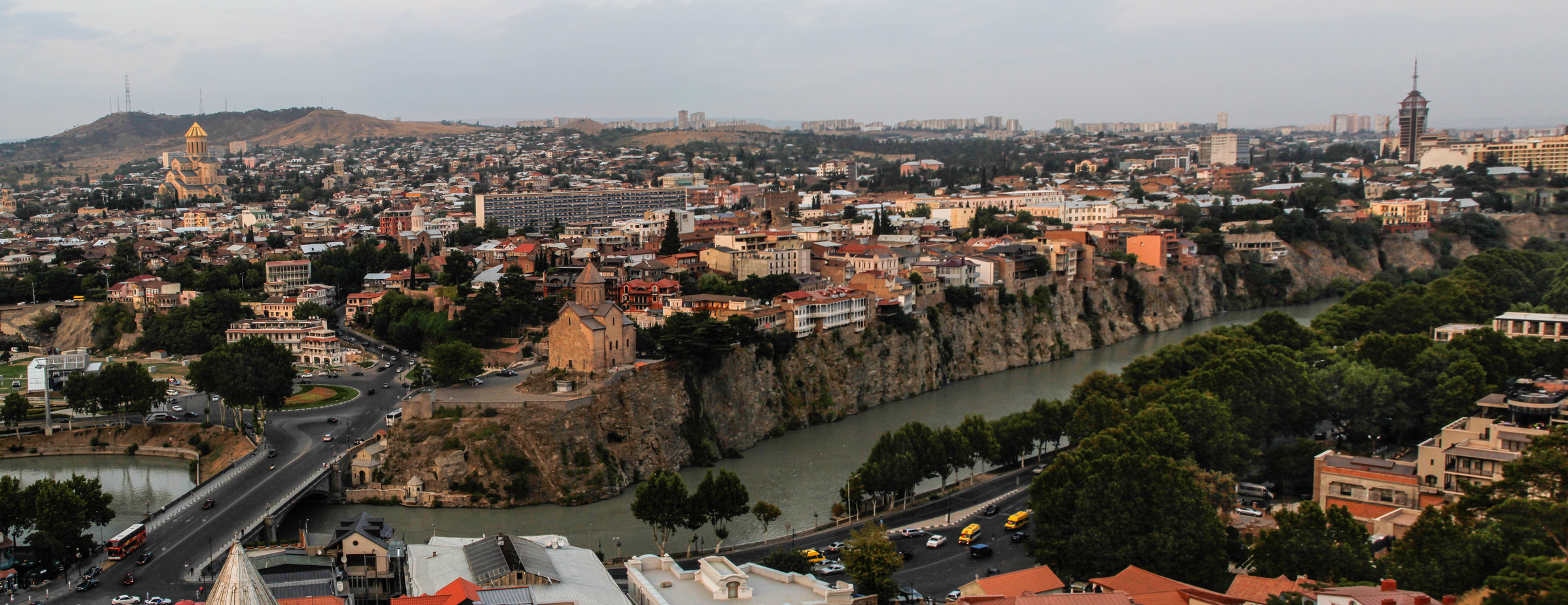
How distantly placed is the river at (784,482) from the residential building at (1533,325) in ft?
25.1

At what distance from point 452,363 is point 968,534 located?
401 inches

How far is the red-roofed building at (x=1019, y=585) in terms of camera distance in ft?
37.5

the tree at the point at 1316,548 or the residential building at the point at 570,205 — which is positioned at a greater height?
the residential building at the point at 570,205

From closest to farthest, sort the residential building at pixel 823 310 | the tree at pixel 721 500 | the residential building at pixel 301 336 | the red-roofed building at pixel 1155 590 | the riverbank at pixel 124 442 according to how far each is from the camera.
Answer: the red-roofed building at pixel 1155 590 → the tree at pixel 721 500 → the riverbank at pixel 124 442 → the residential building at pixel 823 310 → the residential building at pixel 301 336

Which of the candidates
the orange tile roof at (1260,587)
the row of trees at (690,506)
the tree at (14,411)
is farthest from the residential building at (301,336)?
the orange tile roof at (1260,587)

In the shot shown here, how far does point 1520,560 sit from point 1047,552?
4.42m

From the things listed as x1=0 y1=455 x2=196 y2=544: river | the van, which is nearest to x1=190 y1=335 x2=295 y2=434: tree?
x1=0 y1=455 x2=196 y2=544: river

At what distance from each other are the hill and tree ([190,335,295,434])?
77.6 metres

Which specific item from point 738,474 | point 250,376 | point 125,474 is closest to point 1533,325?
point 738,474

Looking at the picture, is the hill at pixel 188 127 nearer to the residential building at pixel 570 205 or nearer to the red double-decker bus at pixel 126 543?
the residential building at pixel 570 205

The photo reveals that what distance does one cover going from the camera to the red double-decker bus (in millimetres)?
14312

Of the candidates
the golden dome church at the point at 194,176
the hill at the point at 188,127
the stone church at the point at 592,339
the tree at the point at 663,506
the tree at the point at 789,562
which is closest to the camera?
the tree at the point at 789,562

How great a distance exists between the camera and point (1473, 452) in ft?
46.0

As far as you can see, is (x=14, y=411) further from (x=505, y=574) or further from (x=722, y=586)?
(x=722, y=586)
